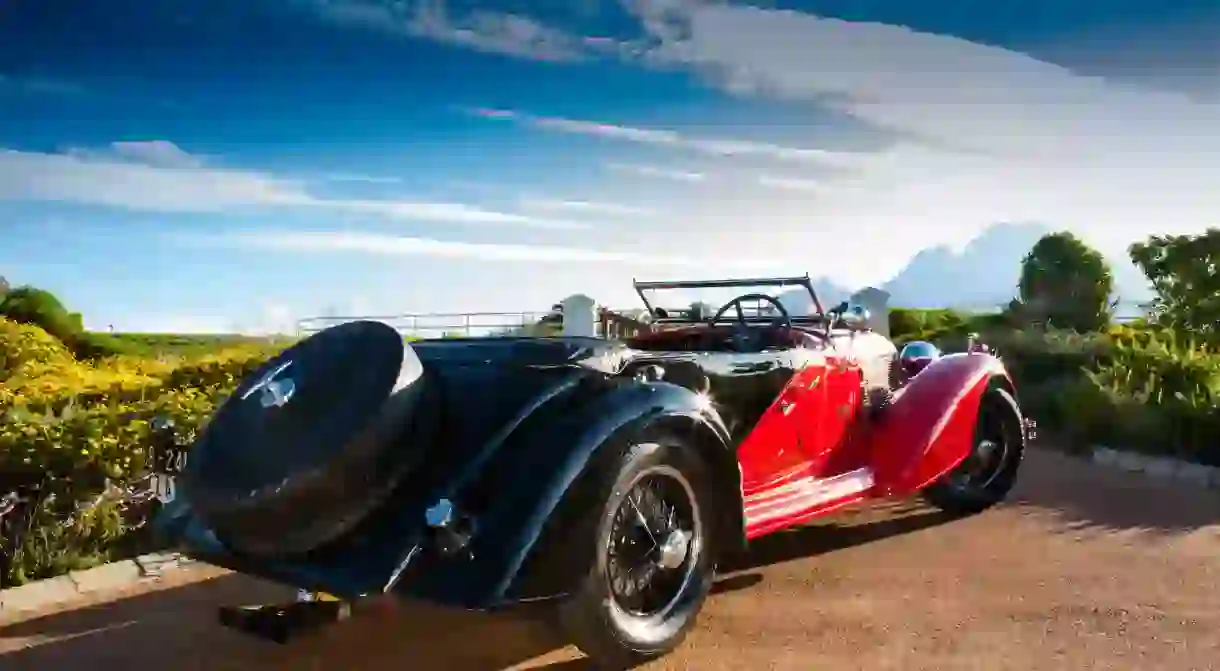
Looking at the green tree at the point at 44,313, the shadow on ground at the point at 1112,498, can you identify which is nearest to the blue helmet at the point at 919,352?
the shadow on ground at the point at 1112,498

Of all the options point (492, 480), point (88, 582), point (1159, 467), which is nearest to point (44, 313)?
point (88, 582)

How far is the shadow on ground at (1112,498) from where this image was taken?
587 cm

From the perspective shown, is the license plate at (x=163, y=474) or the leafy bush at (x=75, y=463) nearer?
the leafy bush at (x=75, y=463)

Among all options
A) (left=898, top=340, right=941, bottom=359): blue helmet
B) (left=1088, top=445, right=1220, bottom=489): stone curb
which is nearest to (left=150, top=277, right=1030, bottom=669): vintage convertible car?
(left=898, top=340, right=941, bottom=359): blue helmet

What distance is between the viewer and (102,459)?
4.89 metres

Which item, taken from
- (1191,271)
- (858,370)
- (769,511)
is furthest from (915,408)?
(1191,271)

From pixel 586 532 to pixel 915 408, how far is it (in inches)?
109

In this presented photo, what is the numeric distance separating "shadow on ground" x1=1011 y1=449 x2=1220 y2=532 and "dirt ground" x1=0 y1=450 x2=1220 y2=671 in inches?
13.8

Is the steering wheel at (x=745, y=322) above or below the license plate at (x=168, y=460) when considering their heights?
above

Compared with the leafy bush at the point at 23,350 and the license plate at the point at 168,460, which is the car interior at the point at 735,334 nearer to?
the license plate at the point at 168,460

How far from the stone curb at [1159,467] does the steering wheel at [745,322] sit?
154 inches

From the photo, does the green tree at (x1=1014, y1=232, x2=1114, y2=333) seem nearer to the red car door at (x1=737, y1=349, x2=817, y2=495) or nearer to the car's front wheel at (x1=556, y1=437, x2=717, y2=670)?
the red car door at (x1=737, y1=349, x2=817, y2=495)

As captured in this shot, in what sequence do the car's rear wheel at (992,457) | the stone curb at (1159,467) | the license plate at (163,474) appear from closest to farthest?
the license plate at (163,474)
the car's rear wheel at (992,457)
the stone curb at (1159,467)

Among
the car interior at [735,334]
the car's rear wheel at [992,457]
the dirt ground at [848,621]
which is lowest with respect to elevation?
the dirt ground at [848,621]
